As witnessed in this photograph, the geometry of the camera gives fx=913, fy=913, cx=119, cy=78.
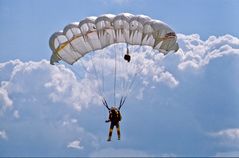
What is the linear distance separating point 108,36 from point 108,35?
99 millimetres

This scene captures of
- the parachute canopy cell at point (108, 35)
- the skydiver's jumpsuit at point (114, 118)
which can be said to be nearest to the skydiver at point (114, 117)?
the skydiver's jumpsuit at point (114, 118)

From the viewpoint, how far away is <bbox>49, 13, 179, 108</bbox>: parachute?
71.1 meters

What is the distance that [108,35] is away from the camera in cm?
7300

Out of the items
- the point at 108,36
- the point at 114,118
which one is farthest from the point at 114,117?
the point at 108,36

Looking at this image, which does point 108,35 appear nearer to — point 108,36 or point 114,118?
point 108,36

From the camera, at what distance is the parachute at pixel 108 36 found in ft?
233

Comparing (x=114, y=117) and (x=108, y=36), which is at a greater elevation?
(x=108, y=36)

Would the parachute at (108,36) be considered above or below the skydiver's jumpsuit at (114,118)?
above

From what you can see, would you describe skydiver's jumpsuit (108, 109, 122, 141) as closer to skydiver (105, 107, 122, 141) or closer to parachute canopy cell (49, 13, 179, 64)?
skydiver (105, 107, 122, 141)

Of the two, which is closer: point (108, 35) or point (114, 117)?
point (114, 117)

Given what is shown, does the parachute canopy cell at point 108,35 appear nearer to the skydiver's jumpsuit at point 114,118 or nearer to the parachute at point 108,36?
the parachute at point 108,36

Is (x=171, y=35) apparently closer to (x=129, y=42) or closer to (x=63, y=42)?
(x=129, y=42)

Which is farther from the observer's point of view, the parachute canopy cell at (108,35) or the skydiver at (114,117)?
the skydiver at (114,117)

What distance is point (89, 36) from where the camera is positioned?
73438 millimetres
